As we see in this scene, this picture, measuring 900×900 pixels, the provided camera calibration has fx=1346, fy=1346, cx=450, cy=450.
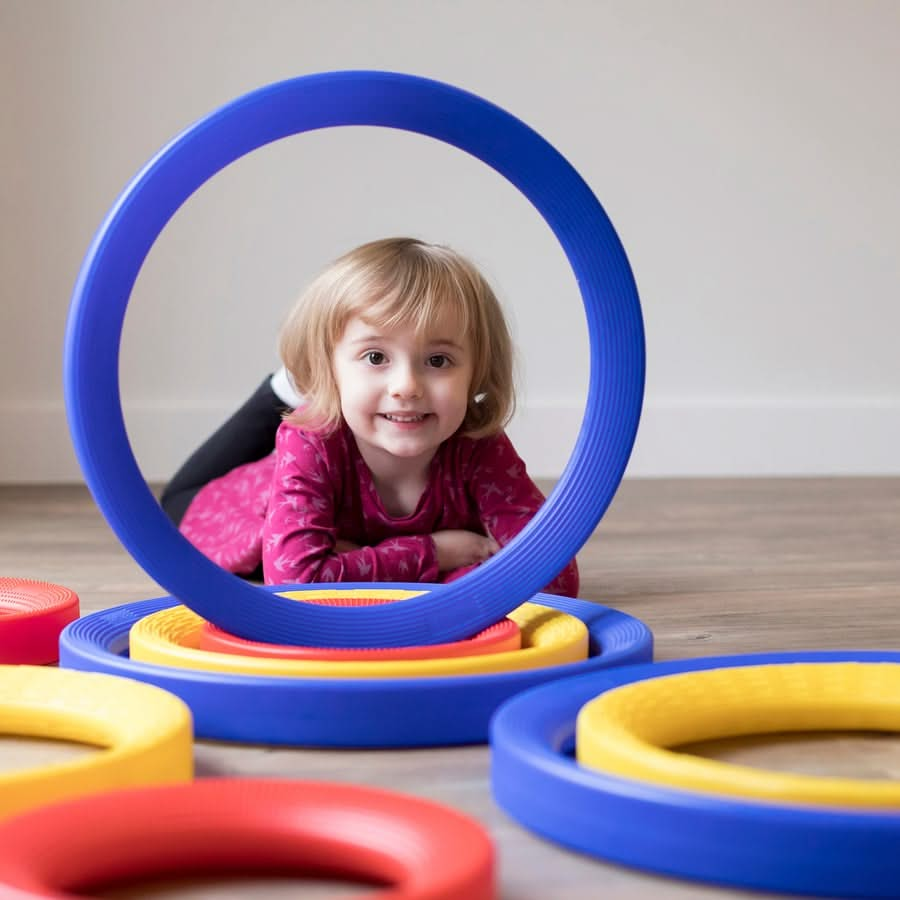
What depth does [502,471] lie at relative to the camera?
1.93 metres

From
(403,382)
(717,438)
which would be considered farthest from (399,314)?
(717,438)

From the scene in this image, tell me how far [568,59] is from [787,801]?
9.79ft

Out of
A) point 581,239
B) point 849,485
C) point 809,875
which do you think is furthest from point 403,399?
point 849,485

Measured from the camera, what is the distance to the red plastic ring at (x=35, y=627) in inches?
58.8

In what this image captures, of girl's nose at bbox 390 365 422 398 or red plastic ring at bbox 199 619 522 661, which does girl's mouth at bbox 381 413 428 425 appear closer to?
girl's nose at bbox 390 365 422 398

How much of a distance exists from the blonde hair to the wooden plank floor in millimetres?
358

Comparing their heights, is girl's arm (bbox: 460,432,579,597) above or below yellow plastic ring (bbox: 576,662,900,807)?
above

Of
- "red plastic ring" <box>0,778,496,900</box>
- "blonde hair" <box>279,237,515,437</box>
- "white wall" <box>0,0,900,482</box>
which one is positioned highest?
"white wall" <box>0,0,900,482</box>

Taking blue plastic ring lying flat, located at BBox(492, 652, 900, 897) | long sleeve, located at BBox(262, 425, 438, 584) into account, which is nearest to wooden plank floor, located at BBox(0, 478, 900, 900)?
blue plastic ring lying flat, located at BBox(492, 652, 900, 897)

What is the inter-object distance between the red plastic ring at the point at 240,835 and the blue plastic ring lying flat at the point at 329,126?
0.50 m

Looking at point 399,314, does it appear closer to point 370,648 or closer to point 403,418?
point 403,418

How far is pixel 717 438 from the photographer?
3.74 m

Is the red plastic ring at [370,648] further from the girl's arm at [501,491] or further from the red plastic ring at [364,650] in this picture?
the girl's arm at [501,491]

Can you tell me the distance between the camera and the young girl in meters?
1.77
